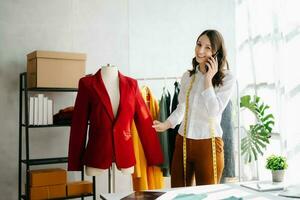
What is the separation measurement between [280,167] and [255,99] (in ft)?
6.11

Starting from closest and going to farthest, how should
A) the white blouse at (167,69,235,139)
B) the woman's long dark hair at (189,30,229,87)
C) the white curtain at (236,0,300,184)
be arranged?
1. the white blouse at (167,69,235,139)
2. the woman's long dark hair at (189,30,229,87)
3. the white curtain at (236,0,300,184)

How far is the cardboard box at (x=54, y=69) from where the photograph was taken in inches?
118

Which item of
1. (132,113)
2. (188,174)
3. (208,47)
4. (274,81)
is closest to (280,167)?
(188,174)

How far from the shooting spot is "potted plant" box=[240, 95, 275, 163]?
364 cm

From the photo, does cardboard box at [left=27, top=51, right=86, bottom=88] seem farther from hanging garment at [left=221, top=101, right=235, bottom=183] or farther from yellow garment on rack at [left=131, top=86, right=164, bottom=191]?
hanging garment at [left=221, top=101, right=235, bottom=183]

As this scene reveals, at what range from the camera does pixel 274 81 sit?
3.56 meters

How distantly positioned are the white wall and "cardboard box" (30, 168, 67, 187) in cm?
48

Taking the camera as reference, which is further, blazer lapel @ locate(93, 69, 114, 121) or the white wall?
the white wall

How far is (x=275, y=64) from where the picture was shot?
3.47 m

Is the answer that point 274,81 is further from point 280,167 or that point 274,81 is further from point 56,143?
point 56,143

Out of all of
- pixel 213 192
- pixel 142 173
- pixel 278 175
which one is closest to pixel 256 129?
pixel 142 173

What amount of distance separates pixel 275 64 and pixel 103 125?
183 centimetres

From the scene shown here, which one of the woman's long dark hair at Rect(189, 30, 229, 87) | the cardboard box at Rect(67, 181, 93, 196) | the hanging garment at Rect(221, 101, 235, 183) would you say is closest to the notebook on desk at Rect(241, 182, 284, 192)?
the woman's long dark hair at Rect(189, 30, 229, 87)

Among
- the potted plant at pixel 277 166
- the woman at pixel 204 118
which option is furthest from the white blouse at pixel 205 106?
the potted plant at pixel 277 166
